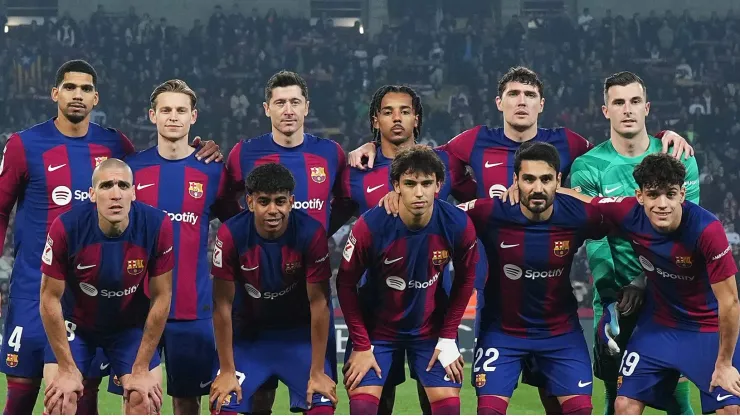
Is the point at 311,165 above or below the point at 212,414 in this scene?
above

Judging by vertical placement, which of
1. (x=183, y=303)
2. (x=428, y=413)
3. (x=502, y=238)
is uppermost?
(x=502, y=238)

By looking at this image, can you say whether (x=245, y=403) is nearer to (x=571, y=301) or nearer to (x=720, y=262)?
(x=571, y=301)

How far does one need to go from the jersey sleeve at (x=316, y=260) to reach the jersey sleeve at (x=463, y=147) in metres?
1.27

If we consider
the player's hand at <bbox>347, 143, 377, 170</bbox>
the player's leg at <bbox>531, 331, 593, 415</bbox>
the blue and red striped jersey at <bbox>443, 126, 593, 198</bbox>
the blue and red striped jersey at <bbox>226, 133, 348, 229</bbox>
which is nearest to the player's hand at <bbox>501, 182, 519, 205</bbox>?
the blue and red striped jersey at <bbox>443, 126, 593, 198</bbox>

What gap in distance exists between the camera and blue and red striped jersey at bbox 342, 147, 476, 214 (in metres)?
6.15

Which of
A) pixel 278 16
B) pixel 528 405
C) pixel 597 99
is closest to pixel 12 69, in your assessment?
pixel 278 16

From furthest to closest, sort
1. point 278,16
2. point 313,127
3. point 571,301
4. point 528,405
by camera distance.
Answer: point 278,16
point 313,127
point 528,405
point 571,301

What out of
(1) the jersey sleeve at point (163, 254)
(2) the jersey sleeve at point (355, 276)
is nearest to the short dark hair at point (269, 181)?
(2) the jersey sleeve at point (355, 276)

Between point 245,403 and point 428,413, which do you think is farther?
point 428,413

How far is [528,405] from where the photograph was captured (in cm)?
930

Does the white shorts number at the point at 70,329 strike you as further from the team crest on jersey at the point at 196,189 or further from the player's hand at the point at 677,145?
the player's hand at the point at 677,145

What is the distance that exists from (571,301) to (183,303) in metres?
2.25

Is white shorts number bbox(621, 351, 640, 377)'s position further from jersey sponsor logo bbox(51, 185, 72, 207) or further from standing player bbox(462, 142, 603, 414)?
jersey sponsor logo bbox(51, 185, 72, 207)

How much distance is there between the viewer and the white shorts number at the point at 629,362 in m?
5.67
